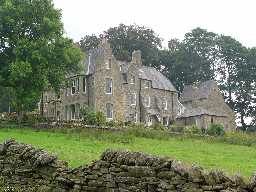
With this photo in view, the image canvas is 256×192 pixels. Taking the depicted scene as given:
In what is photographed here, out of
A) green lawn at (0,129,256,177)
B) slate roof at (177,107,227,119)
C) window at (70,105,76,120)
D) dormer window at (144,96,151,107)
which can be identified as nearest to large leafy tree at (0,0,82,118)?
green lawn at (0,129,256,177)

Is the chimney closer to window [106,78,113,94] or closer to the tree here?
window [106,78,113,94]

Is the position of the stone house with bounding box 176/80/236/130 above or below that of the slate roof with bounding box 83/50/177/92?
below

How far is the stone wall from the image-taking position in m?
9.02

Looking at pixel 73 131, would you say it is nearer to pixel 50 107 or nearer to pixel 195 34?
pixel 50 107

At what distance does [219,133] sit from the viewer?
56.1m

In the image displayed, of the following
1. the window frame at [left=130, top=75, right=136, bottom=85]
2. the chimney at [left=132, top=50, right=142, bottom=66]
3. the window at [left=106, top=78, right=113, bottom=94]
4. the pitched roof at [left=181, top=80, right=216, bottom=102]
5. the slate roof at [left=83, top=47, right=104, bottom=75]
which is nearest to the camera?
the slate roof at [left=83, top=47, right=104, bottom=75]

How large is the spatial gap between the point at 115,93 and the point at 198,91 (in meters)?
25.9

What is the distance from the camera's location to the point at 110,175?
35.9ft

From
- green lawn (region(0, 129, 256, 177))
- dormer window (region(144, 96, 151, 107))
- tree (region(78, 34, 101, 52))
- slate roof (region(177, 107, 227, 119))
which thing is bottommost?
green lawn (region(0, 129, 256, 177))

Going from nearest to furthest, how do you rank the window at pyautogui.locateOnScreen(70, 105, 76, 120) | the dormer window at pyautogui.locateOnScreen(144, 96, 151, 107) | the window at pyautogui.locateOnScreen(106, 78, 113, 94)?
the window at pyautogui.locateOnScreen(106, 78, 113, 94) < the window at pyautogui.locateOnScreen(70, 105, 76, 120) < the dormer window at pyautogui.locateOnScreen(144, 96, 151, 107)

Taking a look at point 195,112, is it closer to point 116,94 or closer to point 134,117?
point 134,117

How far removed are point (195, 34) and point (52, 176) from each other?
95.7 meters

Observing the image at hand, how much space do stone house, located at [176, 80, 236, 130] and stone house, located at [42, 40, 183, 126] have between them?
255 cm

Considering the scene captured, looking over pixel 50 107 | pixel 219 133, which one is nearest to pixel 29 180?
pixel 219 133
